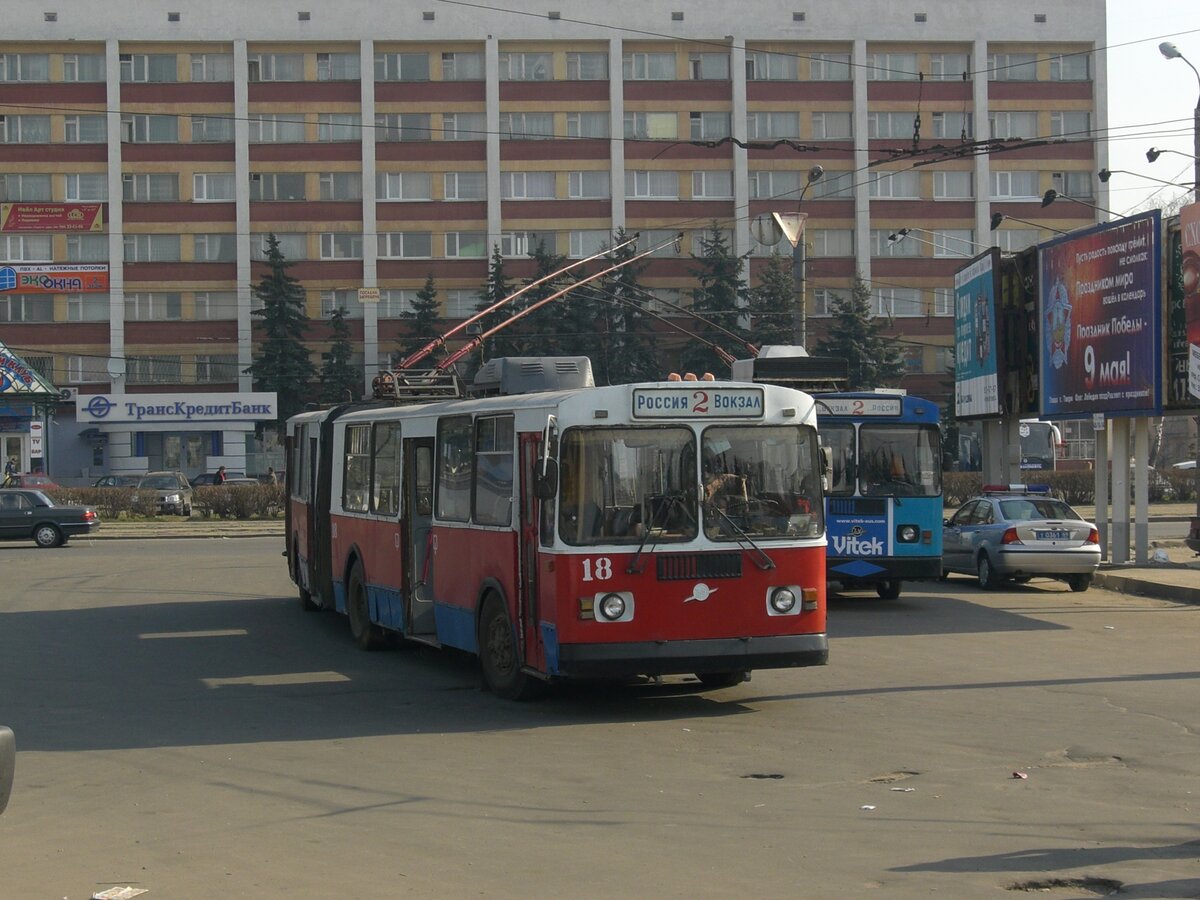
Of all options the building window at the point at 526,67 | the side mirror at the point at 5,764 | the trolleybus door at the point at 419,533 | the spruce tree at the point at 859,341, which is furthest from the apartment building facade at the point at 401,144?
the side mirror at the point at 5,764

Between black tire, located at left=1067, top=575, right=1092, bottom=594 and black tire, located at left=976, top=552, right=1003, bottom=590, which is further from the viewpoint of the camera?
black tire, located at left=976, top=552, right=1003, bottom=590

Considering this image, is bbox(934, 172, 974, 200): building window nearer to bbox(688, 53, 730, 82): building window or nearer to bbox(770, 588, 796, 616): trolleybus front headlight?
bbox(688, 53, 730, 82): building window

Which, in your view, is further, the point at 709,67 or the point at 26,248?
the point at 709,67

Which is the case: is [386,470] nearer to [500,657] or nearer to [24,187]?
[500,657]

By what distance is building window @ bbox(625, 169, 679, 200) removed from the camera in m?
67.4

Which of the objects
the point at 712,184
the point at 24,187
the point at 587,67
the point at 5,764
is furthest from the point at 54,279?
the point at 5,764

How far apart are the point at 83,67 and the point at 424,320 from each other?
19.0 meters

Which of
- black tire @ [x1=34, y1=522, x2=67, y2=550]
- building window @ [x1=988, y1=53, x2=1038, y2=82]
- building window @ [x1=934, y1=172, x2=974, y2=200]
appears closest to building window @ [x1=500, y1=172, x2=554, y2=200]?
building window @ [x1=934, y1=172, x2=974, y2=200]

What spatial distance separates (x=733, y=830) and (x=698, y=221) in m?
62.1

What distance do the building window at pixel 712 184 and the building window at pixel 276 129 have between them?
702 inches

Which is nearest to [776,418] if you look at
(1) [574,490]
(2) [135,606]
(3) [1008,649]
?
(1) [574,490]

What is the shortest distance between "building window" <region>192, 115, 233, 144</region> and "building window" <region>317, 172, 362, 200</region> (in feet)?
14.9

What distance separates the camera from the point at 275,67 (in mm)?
66875

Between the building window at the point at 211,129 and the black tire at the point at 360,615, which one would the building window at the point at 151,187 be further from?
the black tire at the point at 360,615
